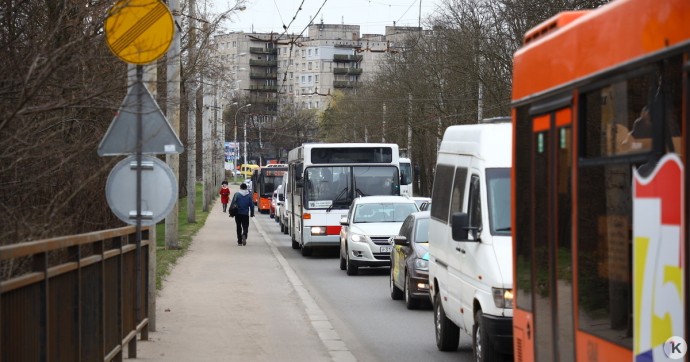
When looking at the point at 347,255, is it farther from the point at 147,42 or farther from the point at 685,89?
the point at 685,89

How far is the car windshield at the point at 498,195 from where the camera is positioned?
37.2 feet

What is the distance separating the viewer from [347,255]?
2564cm

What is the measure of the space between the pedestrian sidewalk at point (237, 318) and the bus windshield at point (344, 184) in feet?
8.48

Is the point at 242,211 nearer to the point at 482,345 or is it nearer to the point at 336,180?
the point at 336,180

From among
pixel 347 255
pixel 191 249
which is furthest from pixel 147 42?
pixel 191 249

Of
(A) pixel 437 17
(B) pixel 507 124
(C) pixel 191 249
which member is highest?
(A) pixel 437 17

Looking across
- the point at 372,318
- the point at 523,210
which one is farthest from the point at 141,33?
the point at 372,318

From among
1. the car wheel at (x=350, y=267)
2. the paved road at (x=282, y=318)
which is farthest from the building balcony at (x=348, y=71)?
the car wheel at (x=350, y=267)

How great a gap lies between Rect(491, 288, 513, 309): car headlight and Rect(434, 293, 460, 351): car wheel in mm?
2539

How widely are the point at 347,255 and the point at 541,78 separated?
18.5 m

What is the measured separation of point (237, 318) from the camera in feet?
54.2

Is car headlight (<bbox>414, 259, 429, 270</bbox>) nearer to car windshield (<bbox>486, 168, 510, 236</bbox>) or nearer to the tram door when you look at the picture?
car windshield (<bbox>486, 168, 510, 236</bbox>)

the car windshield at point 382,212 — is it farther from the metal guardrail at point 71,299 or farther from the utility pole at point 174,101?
the metal guardrail at point 71,299

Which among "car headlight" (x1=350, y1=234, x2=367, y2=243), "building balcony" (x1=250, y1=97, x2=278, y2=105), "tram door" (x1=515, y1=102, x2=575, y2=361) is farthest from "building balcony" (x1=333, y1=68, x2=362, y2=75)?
"tram door" (x1=515, y1=102, x2=575, y2=361)
